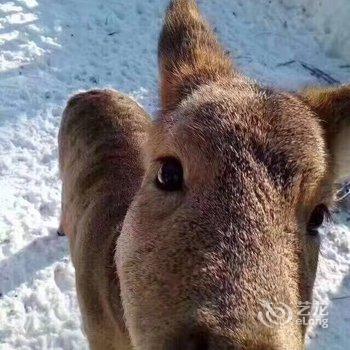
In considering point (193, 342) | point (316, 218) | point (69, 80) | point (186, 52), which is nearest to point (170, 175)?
point (316, 218)

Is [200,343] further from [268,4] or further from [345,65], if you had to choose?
[268,4]

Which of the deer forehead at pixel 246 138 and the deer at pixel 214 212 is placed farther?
the deer forehead at pixel 246 138

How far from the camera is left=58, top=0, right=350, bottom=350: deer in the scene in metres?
1.89

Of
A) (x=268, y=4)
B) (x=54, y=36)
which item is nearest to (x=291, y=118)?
(x=54, y=36)

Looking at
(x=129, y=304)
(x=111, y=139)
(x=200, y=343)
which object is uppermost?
(x=200, y=343)

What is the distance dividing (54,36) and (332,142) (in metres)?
5.07

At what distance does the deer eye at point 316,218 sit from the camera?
96.2 inches

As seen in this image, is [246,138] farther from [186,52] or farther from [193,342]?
[186,52]

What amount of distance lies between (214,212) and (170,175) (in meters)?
0.40

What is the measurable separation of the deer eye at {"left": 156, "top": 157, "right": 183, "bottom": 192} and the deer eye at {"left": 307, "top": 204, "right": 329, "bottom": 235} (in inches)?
21.8

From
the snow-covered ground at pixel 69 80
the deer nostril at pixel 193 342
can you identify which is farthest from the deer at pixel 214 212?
the snow-covered ground at pixel 69 80

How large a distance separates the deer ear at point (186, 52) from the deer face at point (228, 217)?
147 millimetres

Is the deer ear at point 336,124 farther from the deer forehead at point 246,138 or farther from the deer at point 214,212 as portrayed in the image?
the deer forehead at point 246,138

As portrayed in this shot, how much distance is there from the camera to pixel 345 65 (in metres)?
7.69
